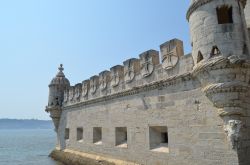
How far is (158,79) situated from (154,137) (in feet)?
6.65

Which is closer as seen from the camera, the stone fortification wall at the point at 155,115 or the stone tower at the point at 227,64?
the stone tower at the point at 227,64

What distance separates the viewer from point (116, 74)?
10688 millimetres

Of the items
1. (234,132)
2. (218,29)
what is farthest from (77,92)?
(234,132)

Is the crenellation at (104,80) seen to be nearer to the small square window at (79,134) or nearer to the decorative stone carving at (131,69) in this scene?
the decorative stone carving at (131,69)

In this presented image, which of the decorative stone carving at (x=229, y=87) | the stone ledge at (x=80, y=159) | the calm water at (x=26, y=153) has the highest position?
the decorative stone carving at (x=229, y=87)

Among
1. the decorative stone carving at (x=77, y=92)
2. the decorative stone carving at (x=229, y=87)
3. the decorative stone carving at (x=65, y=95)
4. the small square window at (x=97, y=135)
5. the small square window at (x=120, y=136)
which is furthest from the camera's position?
the decorative stone carving at (x=65, y=95)

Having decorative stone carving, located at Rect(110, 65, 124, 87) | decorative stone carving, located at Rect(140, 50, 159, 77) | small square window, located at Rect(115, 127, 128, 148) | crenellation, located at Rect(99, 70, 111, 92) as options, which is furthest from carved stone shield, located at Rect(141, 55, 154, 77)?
crenellation, located at Rect(99, 70, 111, 92)

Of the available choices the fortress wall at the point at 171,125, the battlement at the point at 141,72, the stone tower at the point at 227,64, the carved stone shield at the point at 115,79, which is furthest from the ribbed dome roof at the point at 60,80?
the stone tower at the point at 227,64

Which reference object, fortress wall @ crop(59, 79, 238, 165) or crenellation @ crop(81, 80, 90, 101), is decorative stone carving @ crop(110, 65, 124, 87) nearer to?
fortress wall @ crop(59, 79, 238, 165)

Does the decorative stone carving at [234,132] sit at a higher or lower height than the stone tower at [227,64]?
lower

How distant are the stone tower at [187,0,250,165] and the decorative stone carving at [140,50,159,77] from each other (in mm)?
2198

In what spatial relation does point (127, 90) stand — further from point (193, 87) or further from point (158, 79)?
point (193, 87)

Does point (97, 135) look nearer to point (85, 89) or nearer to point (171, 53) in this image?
point (85, 89)

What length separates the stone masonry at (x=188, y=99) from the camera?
18.8ft
